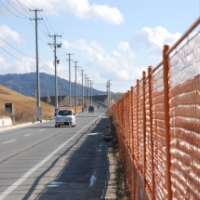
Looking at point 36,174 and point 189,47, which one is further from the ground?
point 189,47

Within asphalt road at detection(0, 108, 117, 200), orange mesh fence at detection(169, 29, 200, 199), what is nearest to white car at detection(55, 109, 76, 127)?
asphalt road at detection(0, 108, 117, 200)

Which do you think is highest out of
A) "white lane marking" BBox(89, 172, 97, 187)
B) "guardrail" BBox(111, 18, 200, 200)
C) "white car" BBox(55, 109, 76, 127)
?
"white car" BBox(55, 109, 76, 127)

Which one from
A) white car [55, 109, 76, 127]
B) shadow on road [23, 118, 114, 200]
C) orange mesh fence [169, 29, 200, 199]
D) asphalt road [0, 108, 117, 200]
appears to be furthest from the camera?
white car [55, 109, 76, 127]

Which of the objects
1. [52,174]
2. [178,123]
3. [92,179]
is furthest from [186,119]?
[52,174]

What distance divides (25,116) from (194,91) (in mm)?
69834

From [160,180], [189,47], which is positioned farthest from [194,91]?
[160,180]

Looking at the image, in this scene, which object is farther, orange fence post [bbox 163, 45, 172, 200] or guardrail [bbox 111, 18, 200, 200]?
orange fence post [bbox 163, 45, 172, 200]

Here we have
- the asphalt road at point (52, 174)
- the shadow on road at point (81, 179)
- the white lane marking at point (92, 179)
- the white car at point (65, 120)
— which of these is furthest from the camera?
the white car at point (65, 120)

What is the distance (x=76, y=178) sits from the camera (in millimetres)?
13414

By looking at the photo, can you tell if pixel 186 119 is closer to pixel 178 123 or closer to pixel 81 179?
pixel 178 123

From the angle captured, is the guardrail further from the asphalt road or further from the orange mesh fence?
the asphalt road

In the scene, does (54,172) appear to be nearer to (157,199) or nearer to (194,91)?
(157,199)

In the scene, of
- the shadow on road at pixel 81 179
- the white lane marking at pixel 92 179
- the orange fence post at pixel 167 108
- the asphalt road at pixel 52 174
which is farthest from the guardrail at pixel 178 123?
the white lane marking at pixel 92 179

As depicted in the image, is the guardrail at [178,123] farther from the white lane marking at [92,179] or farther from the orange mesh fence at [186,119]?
the white lane marking at [92,179]
